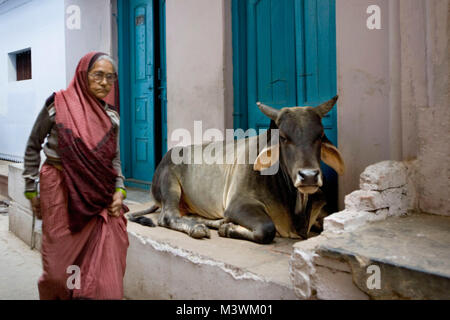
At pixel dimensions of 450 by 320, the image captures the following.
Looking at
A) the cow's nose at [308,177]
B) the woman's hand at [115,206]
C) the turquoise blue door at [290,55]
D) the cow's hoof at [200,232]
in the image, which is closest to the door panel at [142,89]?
the turquoise blue door at [290,55]

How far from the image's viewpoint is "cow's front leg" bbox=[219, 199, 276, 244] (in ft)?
11.7

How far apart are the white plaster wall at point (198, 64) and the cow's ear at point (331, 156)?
5.69 feet

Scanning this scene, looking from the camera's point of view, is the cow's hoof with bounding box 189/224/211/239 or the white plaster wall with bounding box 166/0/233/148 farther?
the white plaster wall with bounding box 166/0/233/148

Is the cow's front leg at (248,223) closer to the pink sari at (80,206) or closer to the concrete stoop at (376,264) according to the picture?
the concrete stoop at (376,264)

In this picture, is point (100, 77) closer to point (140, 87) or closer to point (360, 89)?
point (360, 89)

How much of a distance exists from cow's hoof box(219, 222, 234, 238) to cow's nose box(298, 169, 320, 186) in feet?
3.07

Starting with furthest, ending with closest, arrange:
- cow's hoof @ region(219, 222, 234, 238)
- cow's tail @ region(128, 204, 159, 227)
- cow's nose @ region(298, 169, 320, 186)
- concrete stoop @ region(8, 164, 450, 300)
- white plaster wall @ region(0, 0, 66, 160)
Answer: white plaster wall @ region(0, 0, 66, 160) → cow's tail @ region(128, 204, 159, 227) → cow's hoof @ region(219, 222, 234, 238) → cow's nose @ region(298, 169, 320, 186) → concrete stoop @ region(8, 164, 450, 300)

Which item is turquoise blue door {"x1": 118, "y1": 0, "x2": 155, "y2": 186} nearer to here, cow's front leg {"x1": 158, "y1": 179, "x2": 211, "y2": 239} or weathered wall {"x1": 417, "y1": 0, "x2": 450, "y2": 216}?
cow's front leg {"x1": 158, "y1": 179, "x2": 211, "y2": 239}

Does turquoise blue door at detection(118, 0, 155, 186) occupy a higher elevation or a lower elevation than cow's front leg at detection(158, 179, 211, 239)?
higher

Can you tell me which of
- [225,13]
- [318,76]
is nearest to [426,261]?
[318,76]

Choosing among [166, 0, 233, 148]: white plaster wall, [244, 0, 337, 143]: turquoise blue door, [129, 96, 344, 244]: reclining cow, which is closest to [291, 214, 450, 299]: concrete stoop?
[129, 96, 344, 244]: reclining cow

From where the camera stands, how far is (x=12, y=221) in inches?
269
